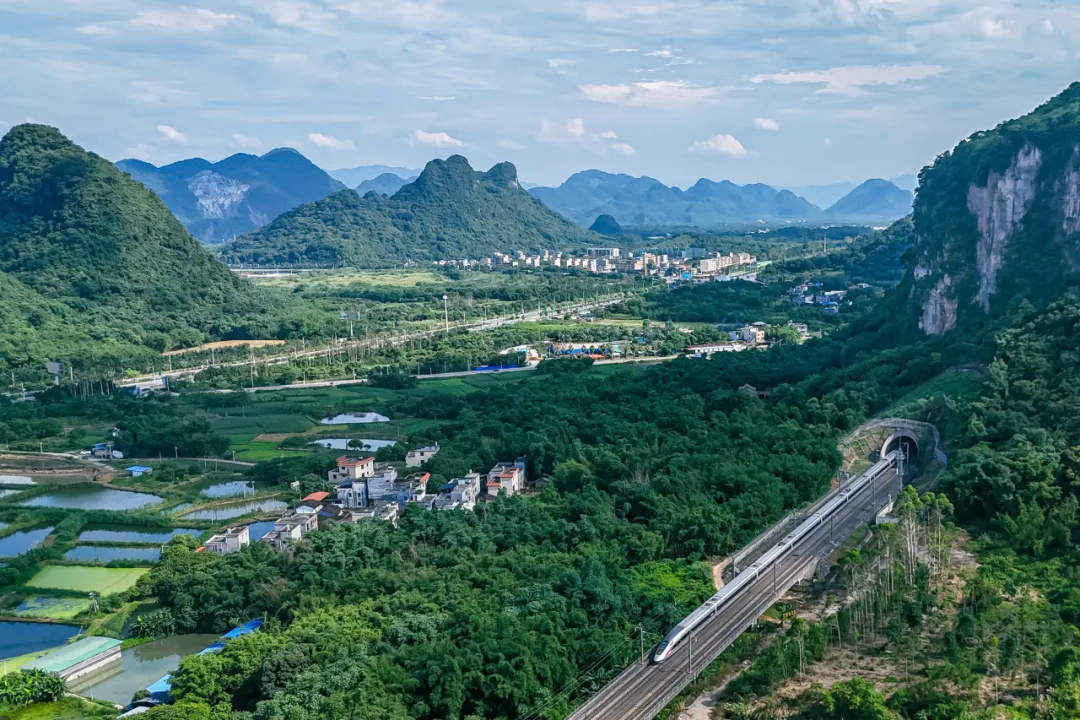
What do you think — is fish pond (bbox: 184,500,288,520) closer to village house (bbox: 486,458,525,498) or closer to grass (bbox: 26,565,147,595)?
grass (bbox: 26,565,147,595)

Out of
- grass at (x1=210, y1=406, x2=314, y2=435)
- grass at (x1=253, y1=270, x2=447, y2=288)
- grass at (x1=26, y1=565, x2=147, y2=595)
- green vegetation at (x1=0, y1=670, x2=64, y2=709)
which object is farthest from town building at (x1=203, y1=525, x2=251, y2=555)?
grass at (x1=253, y1=270, x2=447, y2=288)

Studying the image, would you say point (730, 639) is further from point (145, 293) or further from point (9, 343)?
point (145, 293)

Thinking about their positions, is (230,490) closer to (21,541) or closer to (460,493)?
(21,541)


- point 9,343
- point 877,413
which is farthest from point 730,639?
point 9,343

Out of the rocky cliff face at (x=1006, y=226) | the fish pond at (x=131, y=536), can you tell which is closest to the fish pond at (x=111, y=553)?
the fish pond at (x=131, y=536)

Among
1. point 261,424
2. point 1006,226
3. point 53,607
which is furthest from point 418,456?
point 1006,226

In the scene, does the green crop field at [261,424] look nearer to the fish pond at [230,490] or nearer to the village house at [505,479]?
the fish pond at [230,490]
